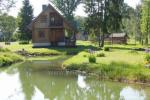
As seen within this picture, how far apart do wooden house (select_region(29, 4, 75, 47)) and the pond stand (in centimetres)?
3654

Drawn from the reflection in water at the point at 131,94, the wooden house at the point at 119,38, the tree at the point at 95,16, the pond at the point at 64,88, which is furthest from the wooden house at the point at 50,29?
the reflection in water at the point at 131,94

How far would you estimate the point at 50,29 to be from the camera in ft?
230

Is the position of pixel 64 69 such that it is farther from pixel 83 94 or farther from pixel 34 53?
pixel 34 53

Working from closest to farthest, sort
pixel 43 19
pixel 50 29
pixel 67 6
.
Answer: pixel 43 19 < pixel 50 29 < pixel 67 6

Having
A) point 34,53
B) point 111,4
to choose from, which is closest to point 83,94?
point 34,53

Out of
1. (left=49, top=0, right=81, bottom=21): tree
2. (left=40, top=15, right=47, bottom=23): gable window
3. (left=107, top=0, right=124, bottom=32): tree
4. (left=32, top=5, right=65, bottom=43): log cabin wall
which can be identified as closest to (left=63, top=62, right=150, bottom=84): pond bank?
(left=32, top=5, right=65, bottom=43): log cabin wall

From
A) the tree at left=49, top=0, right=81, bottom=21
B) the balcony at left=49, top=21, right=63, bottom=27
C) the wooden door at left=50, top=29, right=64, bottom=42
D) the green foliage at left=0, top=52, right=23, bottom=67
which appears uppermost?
the tree at left=49, top=0, right=81, bottom=21

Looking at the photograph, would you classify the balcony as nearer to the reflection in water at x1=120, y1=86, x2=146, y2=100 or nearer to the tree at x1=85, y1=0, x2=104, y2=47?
the tree at x1=85, y1=0, x2=104, y2=47

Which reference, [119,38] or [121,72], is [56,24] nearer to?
[119,38]

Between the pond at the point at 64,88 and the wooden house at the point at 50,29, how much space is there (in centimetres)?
3654

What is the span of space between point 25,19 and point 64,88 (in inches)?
2360

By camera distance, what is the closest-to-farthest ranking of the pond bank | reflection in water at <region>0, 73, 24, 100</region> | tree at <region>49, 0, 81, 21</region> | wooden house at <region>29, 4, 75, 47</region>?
reflection in water at <region>0, 73, 24, 100</region>
the pond bank
wooden house at <region>29, 4, 75, 47</region>
tree at <region>49, 0, 81, 21</region>

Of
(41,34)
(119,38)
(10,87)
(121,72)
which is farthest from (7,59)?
(119,38)

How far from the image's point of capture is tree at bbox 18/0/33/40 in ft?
273
